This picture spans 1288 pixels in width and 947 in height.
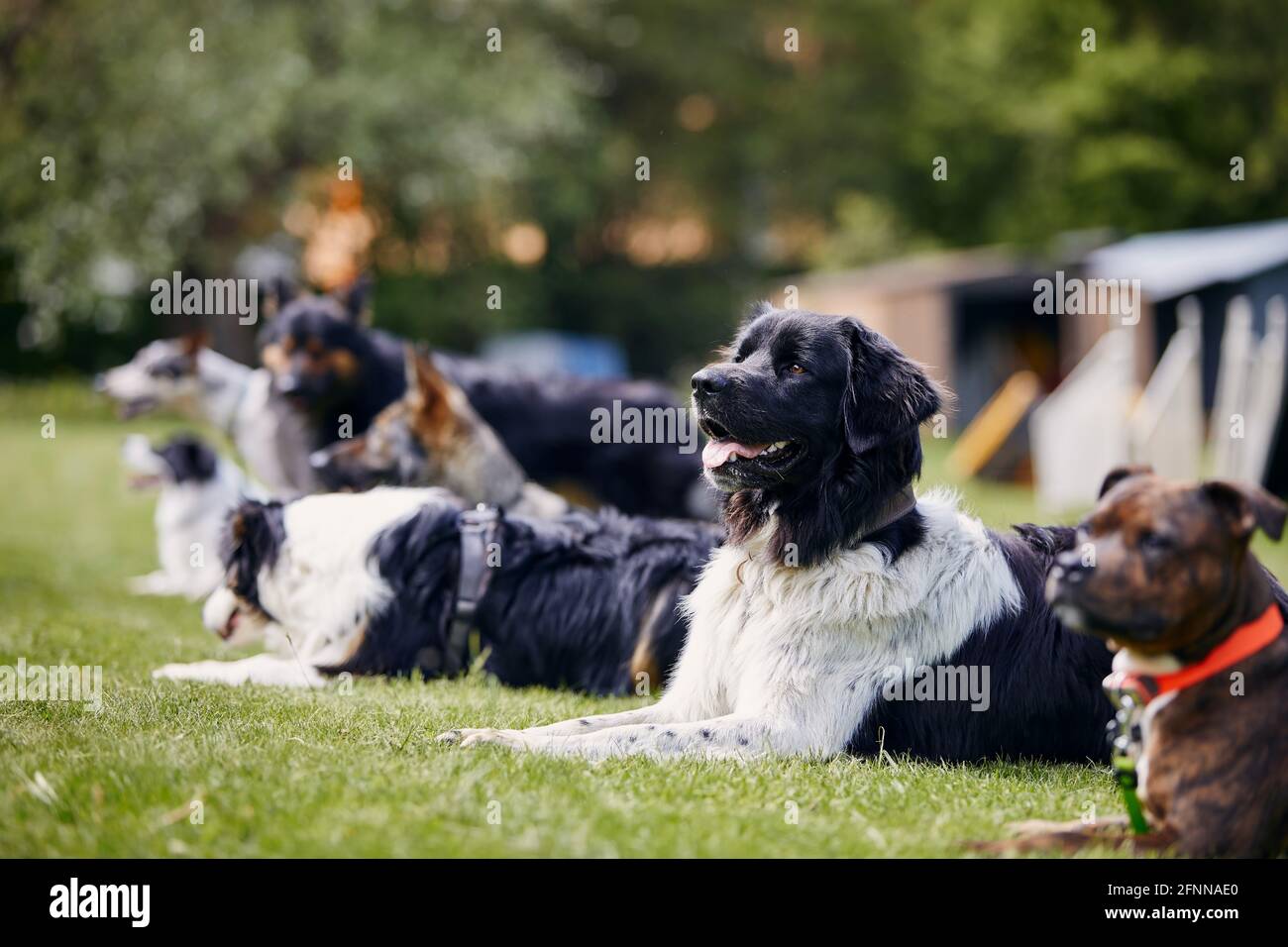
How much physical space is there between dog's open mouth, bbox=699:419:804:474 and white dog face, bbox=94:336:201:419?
722cm

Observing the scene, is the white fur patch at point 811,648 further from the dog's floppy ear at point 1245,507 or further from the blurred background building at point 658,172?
the blurred background building at point 658,172

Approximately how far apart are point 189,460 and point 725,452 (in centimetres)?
611

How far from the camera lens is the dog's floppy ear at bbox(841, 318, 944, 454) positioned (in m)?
4.28

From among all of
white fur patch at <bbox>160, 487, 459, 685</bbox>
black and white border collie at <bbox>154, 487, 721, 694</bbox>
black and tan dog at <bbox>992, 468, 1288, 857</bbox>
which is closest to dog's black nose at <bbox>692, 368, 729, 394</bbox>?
black and tan dog at <bbox>992, 468, 1288, 857</bbox>

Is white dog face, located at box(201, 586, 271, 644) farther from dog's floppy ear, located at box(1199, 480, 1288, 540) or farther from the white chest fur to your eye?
dog's floppy ear, located at box(1199, 480, 1288, 540)

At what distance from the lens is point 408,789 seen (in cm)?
359

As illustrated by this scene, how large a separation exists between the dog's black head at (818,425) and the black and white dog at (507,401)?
4618mm

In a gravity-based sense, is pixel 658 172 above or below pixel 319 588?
above

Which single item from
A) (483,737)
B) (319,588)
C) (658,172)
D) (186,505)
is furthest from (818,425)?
(658,172)

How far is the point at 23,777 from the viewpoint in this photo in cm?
368

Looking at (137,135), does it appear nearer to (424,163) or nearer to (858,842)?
(424,163)

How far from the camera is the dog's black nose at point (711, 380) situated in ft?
14.0

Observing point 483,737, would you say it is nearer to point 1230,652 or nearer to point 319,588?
point 319,588
